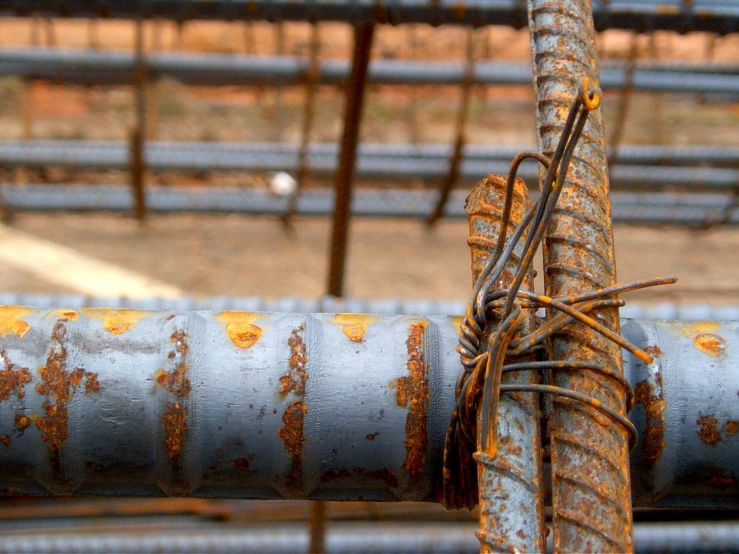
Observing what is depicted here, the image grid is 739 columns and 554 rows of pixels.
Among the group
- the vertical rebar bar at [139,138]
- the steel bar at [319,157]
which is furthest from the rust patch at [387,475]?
the steel bar at [319,157]

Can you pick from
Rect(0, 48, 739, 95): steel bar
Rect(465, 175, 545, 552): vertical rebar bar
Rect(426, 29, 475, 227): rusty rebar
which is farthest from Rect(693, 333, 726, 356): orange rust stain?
Rect(0, 48, 739, 95): steel bar

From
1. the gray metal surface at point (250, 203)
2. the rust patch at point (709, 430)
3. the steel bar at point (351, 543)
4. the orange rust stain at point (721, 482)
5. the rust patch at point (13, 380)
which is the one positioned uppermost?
the gray metal surface at point (250, 203)

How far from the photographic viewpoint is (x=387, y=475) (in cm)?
128

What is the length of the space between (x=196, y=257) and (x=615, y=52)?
479 centimetres

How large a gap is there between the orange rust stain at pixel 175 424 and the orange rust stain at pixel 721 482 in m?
0.76

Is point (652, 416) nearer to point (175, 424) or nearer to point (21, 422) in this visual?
point (175, 424)

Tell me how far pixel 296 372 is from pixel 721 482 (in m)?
0.63

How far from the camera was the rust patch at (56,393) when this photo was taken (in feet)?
4.00

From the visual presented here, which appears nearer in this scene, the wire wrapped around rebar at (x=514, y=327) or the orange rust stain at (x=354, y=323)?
the wire wrapped around rebar at (x=514, y=327)

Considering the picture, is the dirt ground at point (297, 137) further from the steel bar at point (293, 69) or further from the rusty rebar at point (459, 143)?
the rusty rebar at point (459, 143)

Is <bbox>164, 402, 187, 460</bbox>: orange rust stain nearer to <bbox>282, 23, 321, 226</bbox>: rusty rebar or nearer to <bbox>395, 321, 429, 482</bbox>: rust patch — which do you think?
<bbox>395, 321, 429, 482</bbox>: rust patch

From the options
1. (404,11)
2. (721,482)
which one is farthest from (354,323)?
(404,11)

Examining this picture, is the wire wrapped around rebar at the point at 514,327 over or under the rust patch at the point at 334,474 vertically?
over

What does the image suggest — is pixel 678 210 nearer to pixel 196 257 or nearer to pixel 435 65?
pixel 435 65
